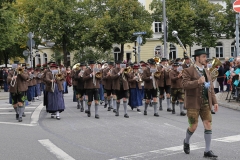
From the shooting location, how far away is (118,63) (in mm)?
16875

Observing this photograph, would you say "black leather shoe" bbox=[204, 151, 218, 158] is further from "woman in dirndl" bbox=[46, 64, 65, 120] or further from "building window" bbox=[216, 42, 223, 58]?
"building window" bbox=[216, 42, 223, 58]

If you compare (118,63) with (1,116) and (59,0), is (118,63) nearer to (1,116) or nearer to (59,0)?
(1,116)

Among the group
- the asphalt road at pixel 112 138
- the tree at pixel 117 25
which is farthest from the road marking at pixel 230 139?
the tree at pixel 117 25

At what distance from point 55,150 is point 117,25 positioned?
4028cm

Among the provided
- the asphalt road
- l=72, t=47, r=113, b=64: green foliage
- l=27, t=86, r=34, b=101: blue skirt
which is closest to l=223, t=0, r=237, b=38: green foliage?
l=72, t=47, r=113, b=64: green foliage

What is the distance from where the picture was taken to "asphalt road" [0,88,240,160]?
874 cm

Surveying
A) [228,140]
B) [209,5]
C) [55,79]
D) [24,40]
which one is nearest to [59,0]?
[24,40]

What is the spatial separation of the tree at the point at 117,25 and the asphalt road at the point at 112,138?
3313 centimetres

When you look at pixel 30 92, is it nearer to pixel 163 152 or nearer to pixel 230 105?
pixel 230 105

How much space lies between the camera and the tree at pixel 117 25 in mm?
48438

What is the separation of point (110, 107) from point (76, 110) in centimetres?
140

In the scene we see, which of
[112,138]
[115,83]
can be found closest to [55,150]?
[112,138]

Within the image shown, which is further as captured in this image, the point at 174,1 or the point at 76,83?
the point at 174,1

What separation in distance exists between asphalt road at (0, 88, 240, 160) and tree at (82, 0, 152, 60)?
1304 inches
